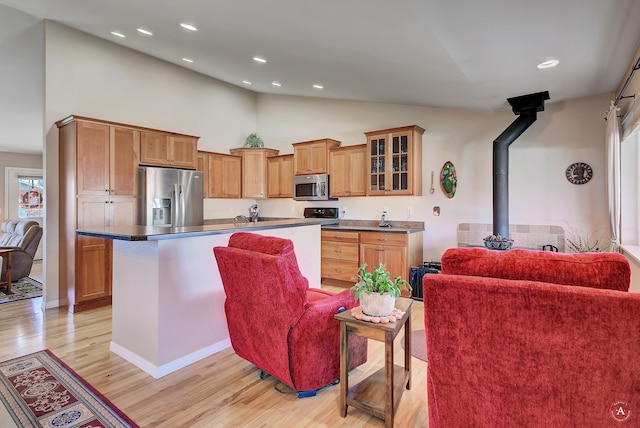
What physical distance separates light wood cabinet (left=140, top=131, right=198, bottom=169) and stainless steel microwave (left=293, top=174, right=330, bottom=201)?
1764 mm

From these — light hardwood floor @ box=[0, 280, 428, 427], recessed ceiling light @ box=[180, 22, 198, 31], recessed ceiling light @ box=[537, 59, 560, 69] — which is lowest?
light hardwood floor @ box=[0, 280, 428, 427]

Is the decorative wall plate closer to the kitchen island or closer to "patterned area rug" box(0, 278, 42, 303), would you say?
the kitchen island

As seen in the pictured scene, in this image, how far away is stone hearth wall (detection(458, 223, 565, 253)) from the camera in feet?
13.0

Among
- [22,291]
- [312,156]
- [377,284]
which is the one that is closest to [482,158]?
[312,156]

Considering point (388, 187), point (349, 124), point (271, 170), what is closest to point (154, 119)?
point (271, 170)

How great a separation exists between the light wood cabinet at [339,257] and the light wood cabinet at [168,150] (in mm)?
2447

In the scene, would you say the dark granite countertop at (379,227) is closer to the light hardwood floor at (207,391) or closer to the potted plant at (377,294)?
the light hardwood floor at (207,391)

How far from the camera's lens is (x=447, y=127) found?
469 cm

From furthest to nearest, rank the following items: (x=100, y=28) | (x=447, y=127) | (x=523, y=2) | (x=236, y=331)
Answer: (x=447, y=127) < (x=100, y=28) < (x=236, y=331) < (x=523, y=2)

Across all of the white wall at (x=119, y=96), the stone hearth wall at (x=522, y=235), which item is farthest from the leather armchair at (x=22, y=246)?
the stone hearth wall at (x=522, y=235)

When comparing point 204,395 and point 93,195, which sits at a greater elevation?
point 93,195

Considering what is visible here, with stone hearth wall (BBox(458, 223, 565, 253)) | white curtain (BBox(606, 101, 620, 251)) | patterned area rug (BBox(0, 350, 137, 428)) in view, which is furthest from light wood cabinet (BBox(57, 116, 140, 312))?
white curtain (BBox(606, 101, 620, 251))

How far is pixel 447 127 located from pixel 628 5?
279 centimetres

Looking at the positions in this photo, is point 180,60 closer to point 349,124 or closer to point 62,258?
point 349,124
